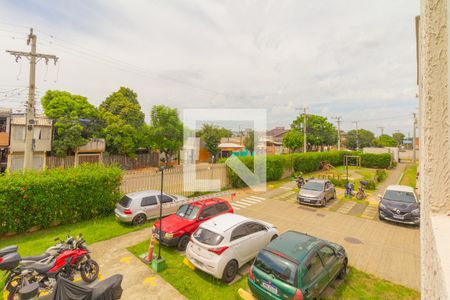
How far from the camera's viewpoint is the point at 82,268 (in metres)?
6.25

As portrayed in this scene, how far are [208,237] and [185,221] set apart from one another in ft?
6.98

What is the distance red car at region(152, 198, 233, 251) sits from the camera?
8.02 m

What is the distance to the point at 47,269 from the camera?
5.64m

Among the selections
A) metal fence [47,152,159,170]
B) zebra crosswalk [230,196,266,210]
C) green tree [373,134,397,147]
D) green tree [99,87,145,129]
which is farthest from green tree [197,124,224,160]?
green tree [373,134,397,147]

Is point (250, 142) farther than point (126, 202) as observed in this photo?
Yes

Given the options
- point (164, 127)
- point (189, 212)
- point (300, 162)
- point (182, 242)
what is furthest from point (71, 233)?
point (300, 162)

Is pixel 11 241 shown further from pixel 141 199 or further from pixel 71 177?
pixel 141 199

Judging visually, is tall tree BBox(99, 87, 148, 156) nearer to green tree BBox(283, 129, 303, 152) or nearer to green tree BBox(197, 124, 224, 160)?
green tree BBox(197, 124, 224, 160)

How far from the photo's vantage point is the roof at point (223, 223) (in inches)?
272

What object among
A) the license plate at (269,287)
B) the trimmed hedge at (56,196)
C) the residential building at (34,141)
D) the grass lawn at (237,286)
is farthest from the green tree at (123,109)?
the license plate at (269,287)

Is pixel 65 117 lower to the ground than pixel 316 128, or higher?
lower

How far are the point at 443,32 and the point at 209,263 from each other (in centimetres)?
667

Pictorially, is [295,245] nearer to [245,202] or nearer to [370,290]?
[370,290]

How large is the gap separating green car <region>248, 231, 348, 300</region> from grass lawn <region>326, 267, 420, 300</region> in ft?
1.56
